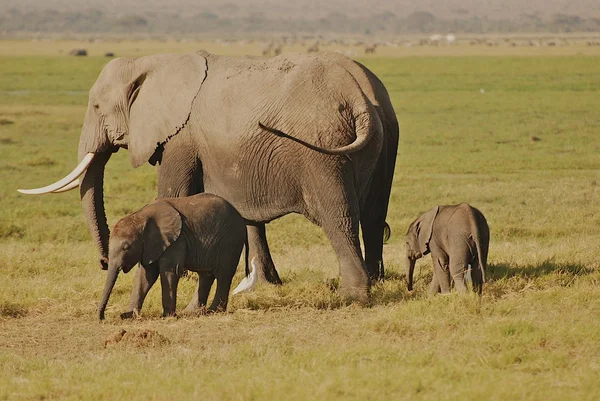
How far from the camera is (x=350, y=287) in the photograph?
957cm

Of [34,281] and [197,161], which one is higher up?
[197,161]

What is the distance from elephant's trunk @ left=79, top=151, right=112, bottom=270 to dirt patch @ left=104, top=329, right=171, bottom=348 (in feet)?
8.22

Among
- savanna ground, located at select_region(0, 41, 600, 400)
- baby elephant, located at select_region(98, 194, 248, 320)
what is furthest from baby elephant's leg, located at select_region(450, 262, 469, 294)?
baby elephant, located at select_region(98, 194, 248, 320)

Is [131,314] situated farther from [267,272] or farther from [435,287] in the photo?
[435,287]

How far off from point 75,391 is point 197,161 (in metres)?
3.90

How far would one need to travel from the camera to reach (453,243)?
9227 millimetres

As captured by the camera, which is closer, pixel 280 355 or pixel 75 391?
pixel 75 391

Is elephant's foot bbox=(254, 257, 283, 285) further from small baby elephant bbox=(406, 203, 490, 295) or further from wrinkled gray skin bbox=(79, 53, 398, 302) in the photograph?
small baby elephant bbox=(406, 203, 490, 295)

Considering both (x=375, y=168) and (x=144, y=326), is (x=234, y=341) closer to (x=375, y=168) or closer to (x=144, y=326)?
(x=144, y=326)

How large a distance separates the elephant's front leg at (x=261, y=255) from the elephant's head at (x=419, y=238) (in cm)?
147

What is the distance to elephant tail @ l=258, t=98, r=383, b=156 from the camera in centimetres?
907

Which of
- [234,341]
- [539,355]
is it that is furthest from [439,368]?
[234,341]

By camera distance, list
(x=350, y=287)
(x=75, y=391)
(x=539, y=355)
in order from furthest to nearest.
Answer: (x=350, y=287) < (x=539, y=355) < (x=75, y=391)

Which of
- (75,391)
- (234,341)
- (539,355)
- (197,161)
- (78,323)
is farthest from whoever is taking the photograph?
(197,161)
